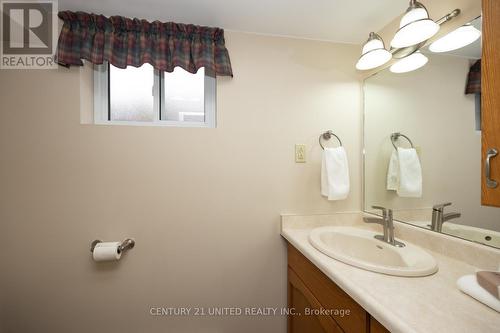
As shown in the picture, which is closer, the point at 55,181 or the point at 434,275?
the point at 434,275

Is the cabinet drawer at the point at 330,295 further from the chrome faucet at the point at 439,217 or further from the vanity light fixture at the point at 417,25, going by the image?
the vanity light fixture at the point at 417,25

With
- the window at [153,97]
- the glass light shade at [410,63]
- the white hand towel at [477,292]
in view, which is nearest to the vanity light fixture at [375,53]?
the glass light shade at [410,63]

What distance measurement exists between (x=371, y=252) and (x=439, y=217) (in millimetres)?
358

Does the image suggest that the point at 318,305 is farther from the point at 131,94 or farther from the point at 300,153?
the point at 131,94

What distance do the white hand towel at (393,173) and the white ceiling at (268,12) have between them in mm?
788

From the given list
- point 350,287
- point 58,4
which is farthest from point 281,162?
point 58,4

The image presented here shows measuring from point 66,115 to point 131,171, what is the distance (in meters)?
0.46

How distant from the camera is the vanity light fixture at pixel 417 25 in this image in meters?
0.91

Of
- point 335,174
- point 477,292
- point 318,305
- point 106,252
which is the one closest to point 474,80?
point 335,174

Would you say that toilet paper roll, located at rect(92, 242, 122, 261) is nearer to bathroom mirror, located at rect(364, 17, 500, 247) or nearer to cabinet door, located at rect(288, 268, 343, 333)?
cabinet door, located at rect(288, 268, 343, 333)

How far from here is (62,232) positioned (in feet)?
3.76

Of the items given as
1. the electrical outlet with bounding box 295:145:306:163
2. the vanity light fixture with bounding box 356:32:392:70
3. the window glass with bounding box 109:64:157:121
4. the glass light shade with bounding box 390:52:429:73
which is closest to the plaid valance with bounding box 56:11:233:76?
the window glass with bounding box 109:64:157:121

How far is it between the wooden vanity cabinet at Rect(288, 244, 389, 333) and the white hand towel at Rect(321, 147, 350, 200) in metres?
0.43

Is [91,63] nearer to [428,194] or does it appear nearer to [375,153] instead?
[375,153]
